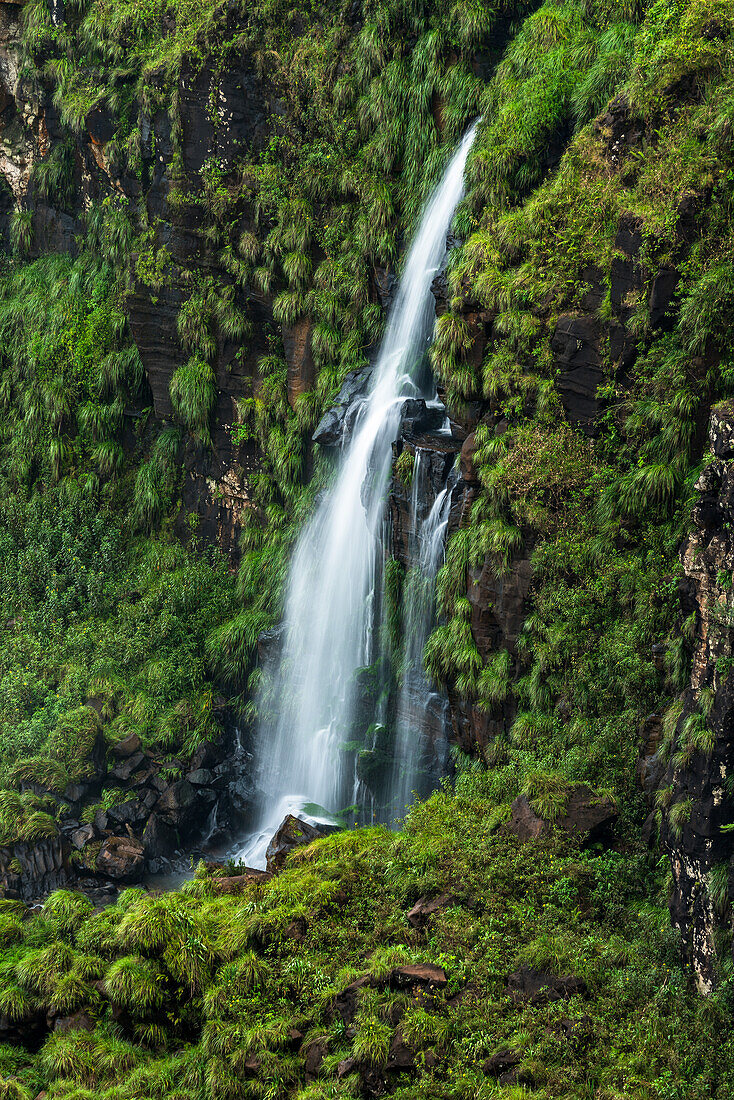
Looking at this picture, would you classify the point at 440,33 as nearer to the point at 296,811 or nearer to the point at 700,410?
the point at 700,410

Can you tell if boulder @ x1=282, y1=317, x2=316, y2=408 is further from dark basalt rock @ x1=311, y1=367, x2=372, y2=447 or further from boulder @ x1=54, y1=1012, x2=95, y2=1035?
boulder @ x1=54, y1=1012, x2=95, y2=1035

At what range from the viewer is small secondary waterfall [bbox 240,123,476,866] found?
53.6ft

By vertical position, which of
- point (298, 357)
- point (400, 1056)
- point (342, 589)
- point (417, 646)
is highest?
point (298, 357)

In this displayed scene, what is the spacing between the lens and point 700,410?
10555mm

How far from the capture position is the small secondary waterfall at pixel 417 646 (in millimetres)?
14391

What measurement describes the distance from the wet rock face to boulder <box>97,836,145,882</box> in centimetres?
1051

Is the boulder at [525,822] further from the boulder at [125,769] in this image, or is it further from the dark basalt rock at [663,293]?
the boulder at [125,769]

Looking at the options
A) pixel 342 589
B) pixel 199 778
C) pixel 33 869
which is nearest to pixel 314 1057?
pixel 33 869

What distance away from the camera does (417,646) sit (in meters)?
14.9

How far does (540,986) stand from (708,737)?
9.13 ft

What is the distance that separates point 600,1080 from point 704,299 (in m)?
8.27

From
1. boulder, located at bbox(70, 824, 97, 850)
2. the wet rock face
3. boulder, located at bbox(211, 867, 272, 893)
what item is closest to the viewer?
the wet rock face

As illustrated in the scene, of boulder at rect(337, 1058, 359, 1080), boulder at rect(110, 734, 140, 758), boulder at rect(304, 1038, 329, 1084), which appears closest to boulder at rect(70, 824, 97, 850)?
boulder at rect(110, 734, 140, 758)

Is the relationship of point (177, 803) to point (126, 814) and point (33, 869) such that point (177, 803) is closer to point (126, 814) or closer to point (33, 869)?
point (126, 814)
